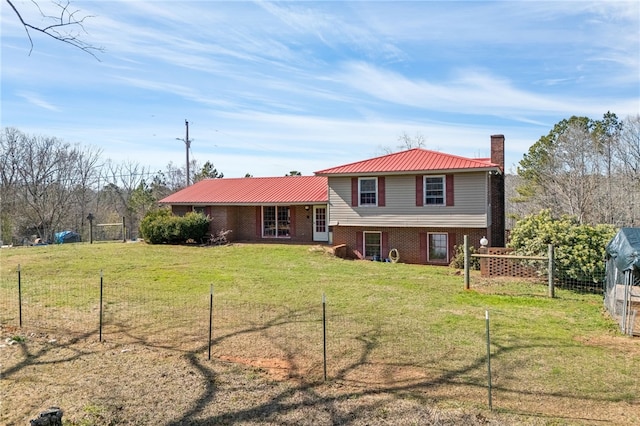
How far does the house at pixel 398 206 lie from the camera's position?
18203mm

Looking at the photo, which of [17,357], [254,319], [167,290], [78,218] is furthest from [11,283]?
[78,218]

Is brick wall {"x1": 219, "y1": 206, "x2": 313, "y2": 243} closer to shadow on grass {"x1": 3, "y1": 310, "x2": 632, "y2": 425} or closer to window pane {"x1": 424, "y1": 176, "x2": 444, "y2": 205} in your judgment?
window pane {"x1": 424, "y1": 176, "x2": 444, "y2": 205}

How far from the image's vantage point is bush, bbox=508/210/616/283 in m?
12.3

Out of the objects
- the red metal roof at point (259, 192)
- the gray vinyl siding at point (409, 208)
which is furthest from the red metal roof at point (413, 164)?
the red metal roof at point (259, 192)

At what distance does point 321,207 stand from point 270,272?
8.59 meters

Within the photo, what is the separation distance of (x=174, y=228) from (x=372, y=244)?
10595 mm

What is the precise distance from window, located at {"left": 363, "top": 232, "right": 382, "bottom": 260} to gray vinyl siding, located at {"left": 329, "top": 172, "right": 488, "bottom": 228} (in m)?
0.69

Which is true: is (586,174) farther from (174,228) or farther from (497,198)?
(174,228)

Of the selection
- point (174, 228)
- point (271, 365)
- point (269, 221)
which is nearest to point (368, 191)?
point (269, 221)

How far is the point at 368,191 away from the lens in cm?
2005

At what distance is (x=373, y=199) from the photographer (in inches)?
785

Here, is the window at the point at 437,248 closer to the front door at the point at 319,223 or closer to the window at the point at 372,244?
the window at the point at 372,244

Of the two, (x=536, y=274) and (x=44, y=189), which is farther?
(x=44, y=189)

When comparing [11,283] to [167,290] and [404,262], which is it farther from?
[404,262]
